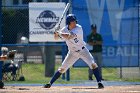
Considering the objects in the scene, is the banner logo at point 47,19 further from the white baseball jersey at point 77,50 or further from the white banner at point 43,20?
the white baseball jersey at point 77,50

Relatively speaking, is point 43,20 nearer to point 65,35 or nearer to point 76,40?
point 76,40

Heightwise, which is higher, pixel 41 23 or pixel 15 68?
pixel 41 23

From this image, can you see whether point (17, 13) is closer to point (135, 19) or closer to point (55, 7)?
point (55, 7)

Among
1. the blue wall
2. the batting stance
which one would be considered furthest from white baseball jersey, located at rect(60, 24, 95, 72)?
the blue wall

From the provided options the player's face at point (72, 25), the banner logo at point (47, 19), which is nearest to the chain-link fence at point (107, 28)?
the banner logo at point (47, 19)

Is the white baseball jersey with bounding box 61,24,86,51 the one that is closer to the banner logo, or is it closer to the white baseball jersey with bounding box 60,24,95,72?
the white baseball jersey with bounding box 60,24,95,72

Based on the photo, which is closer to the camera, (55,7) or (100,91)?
(100,91)

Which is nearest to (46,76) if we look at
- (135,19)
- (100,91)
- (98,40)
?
(98,40)

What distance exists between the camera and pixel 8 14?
50.3ft

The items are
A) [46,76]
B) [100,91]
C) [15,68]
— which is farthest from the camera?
[46,76]

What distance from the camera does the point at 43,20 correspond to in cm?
1519

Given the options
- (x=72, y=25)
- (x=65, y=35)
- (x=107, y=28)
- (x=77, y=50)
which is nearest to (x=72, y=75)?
(x=107, y=28)

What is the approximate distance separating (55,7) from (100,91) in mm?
4959

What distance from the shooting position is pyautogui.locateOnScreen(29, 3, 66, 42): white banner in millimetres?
15125
